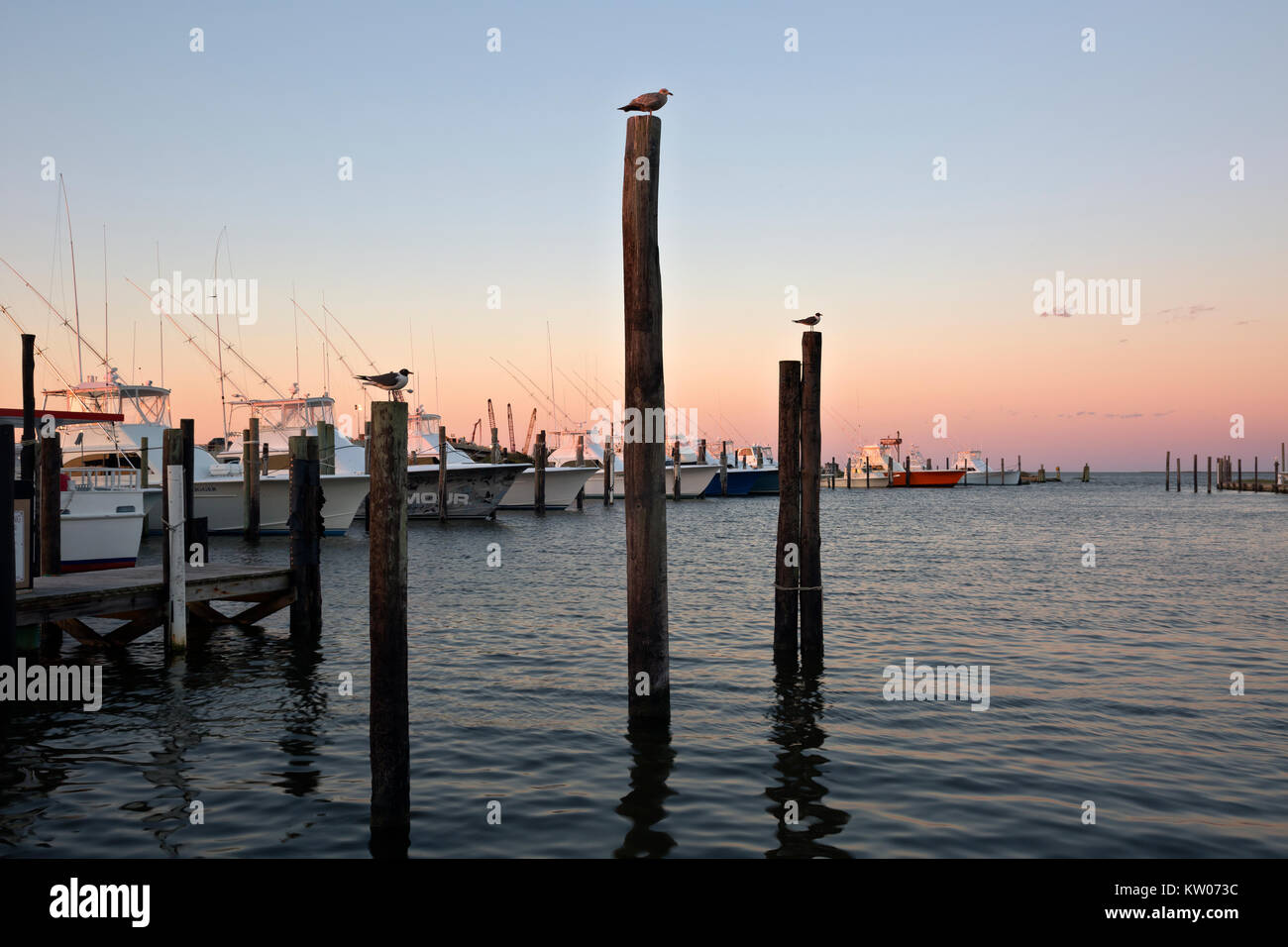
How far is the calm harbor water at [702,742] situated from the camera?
620 centimetres

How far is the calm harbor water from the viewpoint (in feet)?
20.3

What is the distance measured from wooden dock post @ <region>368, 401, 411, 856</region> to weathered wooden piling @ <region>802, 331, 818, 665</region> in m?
5.60

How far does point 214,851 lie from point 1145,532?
39.1 m

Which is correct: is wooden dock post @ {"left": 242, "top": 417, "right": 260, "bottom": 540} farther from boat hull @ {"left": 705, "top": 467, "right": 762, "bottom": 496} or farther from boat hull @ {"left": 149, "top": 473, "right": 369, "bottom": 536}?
boat hull @ {"left": 705, "top": 467, "right": 762, "bottom": 496}

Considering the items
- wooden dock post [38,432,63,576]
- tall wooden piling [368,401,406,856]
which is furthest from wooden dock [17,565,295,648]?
tall wooden piling [368,401,406,856]

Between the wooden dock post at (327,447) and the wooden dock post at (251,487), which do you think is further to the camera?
the wooden dock post at (327,447)

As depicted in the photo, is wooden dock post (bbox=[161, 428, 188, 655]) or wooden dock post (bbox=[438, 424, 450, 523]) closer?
wooden dock post (bbox=[161, 428, 188, 655])

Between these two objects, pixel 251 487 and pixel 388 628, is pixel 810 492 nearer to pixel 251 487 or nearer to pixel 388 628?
pixel 388 628

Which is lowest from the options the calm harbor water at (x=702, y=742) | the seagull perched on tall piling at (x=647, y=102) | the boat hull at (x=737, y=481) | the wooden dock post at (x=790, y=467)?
the calm harbor water at (x=702, y=742)

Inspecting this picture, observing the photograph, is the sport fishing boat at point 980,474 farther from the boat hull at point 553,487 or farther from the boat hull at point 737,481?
the boat hull at point 553,487

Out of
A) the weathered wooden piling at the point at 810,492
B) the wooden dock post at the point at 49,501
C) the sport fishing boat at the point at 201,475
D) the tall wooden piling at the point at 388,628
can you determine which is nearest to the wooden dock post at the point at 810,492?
the weathered wooden piling at the point at 810,492

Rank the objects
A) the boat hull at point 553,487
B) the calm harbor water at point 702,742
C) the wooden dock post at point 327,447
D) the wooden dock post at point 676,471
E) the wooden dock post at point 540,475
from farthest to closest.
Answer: the wooden dock post at point 676,471, the boat hull at point 553,487, the wooden dock post at point 540,475, the wooden dock post at point 327,447, the calm harbor water at point 702,742

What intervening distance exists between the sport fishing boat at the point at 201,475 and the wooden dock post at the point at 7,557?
25929mm
